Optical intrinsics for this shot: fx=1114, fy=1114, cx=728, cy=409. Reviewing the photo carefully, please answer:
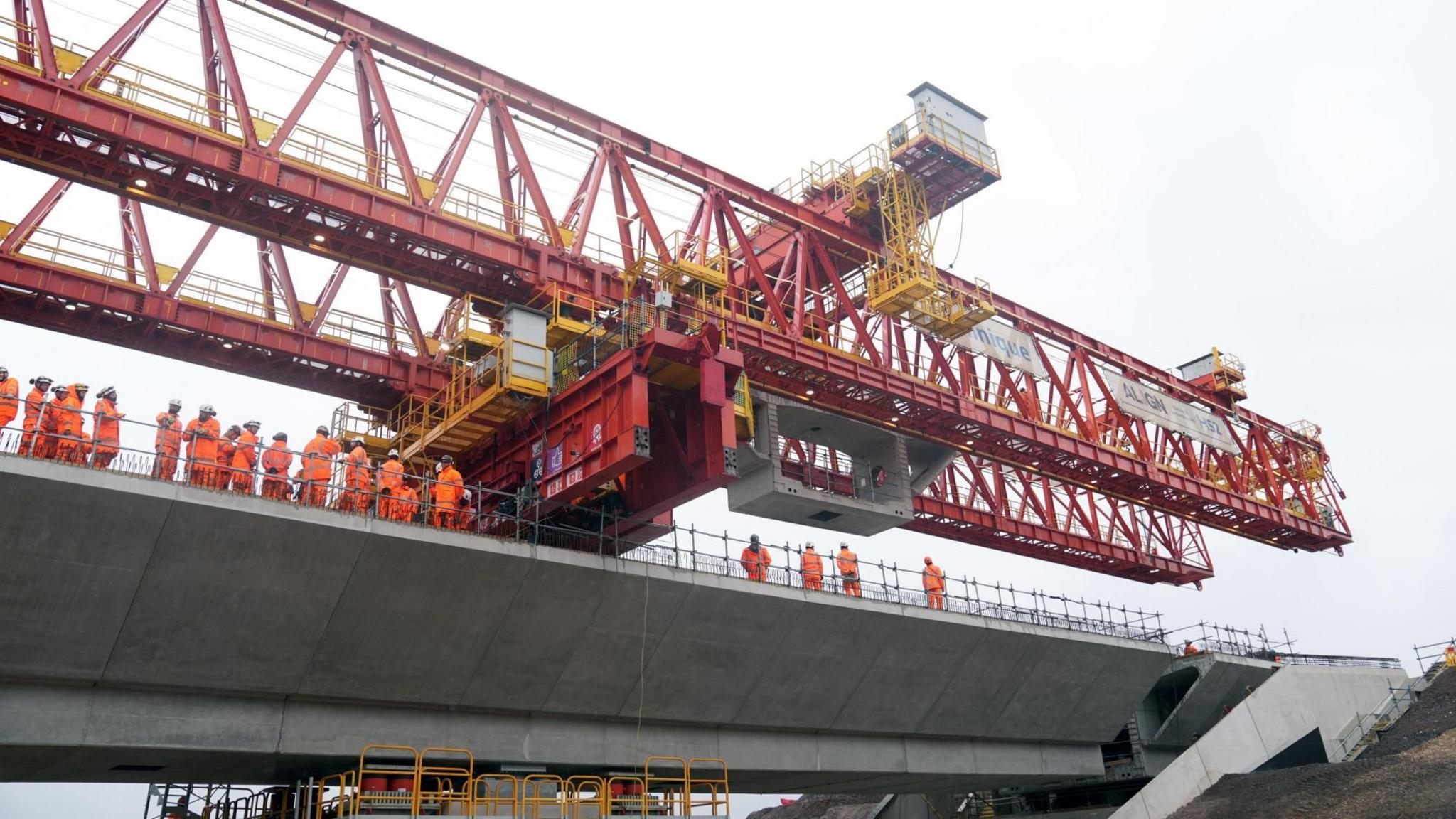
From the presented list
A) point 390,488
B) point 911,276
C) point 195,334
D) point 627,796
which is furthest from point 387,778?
point 911,276

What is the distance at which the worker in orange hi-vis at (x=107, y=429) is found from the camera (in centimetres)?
1514

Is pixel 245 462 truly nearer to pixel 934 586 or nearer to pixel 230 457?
pixel 230 457

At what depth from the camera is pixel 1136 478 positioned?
30.3m

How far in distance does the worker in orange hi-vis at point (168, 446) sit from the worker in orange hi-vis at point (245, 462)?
78 centimetres

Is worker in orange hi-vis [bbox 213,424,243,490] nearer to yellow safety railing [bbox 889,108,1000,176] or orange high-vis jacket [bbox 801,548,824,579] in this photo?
orange high-vis jacket [bbox 801,548,824,579]

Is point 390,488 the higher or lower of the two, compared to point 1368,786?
higher

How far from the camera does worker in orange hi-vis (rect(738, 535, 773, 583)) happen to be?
2216cm

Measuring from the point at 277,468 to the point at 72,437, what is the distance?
2.77 meters

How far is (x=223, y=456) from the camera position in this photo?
54.1 ft

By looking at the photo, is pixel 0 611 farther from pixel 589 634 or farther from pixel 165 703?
pixel 589 634

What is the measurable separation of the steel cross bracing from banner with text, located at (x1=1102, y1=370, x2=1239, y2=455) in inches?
30.9

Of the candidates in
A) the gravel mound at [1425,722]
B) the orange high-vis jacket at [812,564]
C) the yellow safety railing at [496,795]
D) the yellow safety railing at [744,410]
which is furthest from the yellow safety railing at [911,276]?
the gravel mound at [1425,722]

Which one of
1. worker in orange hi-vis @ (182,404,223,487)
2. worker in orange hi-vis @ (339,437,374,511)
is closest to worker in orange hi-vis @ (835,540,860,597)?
worker in orange hi-vis @ (339,437,374,511)

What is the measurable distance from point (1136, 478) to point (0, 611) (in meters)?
26.0
